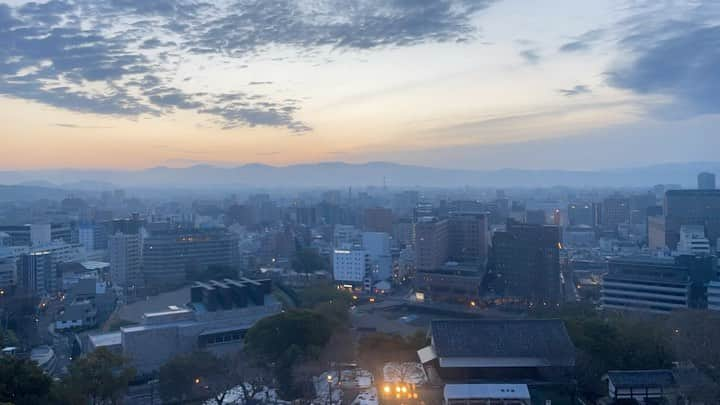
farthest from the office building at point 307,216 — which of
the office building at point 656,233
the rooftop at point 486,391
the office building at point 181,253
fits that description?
the rooftop at point 486,391

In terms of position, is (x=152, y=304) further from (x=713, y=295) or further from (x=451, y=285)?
(x=713, y=295)

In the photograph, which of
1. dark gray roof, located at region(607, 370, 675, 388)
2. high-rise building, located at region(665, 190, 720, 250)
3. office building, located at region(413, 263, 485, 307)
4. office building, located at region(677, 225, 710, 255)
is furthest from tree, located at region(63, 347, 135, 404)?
high-rise building, located at region(665, 190, 720, 250)

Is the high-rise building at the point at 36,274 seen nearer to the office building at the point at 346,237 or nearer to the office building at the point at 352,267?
the office building at the point at 352,267

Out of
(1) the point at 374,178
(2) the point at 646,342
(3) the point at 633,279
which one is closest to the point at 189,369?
(2) the point at 646,342

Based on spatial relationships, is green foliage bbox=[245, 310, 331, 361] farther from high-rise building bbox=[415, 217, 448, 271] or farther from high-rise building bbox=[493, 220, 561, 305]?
high-rise building bbox=[415, 217, 448, 271]

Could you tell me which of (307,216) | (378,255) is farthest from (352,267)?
(307,216)
